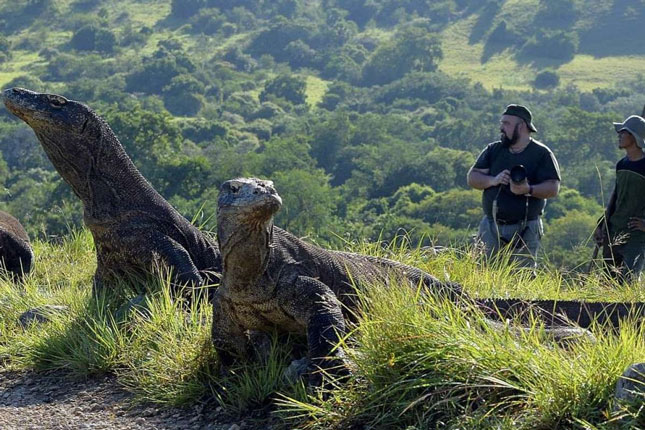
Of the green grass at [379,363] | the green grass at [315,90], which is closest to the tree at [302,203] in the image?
the green grass at [379,363]

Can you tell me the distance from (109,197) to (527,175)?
3.48 meters

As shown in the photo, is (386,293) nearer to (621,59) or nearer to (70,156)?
(70,156)

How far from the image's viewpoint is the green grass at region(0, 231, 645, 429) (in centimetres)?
394

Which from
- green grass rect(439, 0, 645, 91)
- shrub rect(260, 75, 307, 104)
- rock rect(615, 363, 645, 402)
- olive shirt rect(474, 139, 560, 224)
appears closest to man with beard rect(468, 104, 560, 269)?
olive shirt rect(474, 139, 560, 224)

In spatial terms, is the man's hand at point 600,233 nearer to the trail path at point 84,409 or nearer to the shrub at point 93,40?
the trail path at point 84,409

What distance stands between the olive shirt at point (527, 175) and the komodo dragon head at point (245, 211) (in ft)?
14.1

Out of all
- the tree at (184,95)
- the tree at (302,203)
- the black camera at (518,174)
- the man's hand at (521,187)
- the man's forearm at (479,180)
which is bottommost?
the tree at (184,95)

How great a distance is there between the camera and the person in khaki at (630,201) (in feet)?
26.4

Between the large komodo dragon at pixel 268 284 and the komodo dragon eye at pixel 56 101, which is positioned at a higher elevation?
the komodo dragon eye at pixel 56 101

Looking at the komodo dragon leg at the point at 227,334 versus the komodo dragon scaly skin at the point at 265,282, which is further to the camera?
the komodo dragon leg at the point at 227,334

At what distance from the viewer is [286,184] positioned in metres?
50.2

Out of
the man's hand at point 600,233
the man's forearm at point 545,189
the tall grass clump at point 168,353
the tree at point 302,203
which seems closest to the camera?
the tall grass clump at point 168,353

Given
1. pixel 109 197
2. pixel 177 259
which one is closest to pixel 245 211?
pixel 177 259

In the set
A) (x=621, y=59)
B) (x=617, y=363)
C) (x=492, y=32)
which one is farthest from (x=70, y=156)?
(x=492, y=32)
